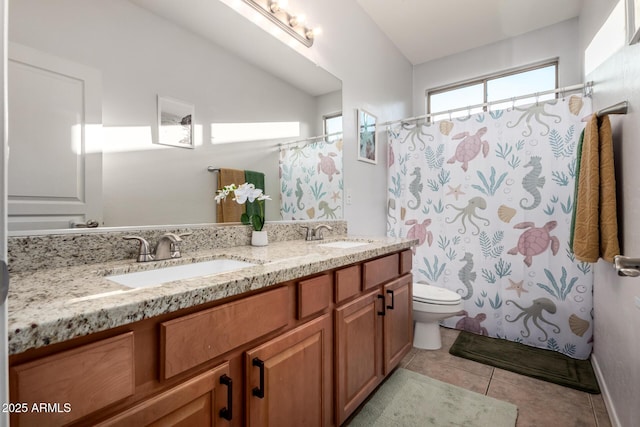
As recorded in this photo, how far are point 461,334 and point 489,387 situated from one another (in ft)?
2.39

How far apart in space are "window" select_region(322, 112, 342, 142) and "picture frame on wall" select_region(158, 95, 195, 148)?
97cm

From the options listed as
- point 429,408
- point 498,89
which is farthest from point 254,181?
point 498,89

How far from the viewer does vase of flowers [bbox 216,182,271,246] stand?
1.45m

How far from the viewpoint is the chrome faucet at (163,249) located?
1.06m

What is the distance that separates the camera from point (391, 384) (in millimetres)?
1782

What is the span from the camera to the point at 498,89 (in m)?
2.89

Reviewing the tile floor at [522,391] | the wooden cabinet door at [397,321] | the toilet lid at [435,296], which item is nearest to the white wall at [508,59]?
the toilet lid at [435,296]

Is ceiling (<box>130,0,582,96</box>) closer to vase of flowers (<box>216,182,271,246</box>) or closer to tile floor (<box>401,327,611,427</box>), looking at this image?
vase of flowers (<box>216,182,271,246</box>)

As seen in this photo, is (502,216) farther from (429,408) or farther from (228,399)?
(228,399)

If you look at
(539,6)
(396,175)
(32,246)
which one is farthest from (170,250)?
(539,6)

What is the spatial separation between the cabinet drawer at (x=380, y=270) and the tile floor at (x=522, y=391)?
2.52 feet

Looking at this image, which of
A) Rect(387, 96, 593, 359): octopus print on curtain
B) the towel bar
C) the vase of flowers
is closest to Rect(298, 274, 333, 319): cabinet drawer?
the vase of flowers

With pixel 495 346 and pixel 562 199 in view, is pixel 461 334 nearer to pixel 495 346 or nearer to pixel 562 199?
pixel 495 346

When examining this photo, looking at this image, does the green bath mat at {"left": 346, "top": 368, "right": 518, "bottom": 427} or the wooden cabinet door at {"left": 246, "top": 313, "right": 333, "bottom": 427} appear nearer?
A: the wooden cabinet door at {"left": 246, "top": 313, "right": 333, "bottom": 427}
